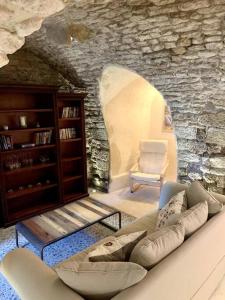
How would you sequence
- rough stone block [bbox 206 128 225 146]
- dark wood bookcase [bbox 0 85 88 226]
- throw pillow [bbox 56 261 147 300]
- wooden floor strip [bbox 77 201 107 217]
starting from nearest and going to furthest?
1. throw pillow [bbox 56 261 147 300]
2. wooden floor strip [bbox 77 201 107 217]
3. rough stone block [bbox 206 128 225 146]
4. dark wood bookcase [bbox 0 85 88 226]

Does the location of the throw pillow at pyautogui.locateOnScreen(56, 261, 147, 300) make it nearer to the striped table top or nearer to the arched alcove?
the striped table top

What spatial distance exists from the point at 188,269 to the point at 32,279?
3.01 feet

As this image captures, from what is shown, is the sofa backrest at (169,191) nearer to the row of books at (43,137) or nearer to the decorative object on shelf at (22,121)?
the row of books at (43,137)

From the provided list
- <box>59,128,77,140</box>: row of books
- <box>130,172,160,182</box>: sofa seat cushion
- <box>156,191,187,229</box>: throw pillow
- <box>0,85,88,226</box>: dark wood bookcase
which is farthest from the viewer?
<box>130,172,160,182</box>: sofa seat cushion

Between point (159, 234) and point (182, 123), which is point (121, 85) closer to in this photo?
point (182, 123)

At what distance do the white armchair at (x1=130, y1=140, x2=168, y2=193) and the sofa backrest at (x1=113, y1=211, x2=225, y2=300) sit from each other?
2348 mm

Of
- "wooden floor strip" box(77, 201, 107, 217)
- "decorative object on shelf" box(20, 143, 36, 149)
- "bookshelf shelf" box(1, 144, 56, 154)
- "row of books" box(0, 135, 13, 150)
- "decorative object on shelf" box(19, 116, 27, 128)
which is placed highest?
"decorative object on shelf" box(19, 116, 27, 128)

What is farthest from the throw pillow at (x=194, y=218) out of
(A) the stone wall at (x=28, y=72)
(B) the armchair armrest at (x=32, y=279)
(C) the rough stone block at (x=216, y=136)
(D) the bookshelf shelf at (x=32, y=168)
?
(A) the stone wall at (x=28, y=72)

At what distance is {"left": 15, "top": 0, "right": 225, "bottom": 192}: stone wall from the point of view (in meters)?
2.31

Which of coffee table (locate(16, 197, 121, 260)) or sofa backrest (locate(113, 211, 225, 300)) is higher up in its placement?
sofa backrest (locate(113, 211, 225, 300))

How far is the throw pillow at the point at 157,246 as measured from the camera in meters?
1.34

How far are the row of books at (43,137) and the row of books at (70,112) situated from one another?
417 millimetres

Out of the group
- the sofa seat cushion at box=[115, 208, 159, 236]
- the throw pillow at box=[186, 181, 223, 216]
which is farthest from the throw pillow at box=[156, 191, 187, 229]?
the sofa seat cushion at box=[115, 208, 159, 236]

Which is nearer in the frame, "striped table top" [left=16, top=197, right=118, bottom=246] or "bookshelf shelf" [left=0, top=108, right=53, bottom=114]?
"striped table top" [left=16, top=197, right=118, bottom=246]
